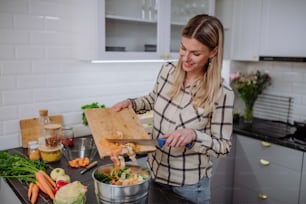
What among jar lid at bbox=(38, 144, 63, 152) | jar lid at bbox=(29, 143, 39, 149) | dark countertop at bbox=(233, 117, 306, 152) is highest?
jar lid at bbox=(38, 144, 63, 152)

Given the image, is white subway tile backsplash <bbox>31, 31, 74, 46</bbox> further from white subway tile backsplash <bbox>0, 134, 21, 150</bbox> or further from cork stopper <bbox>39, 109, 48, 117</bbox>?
white subway tile backsplash <bbox>0, 134, 21, 150</bbox>

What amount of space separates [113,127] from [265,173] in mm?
1455

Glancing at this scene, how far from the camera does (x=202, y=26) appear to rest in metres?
1.32

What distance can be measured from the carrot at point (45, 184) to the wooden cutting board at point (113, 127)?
0.94 ft

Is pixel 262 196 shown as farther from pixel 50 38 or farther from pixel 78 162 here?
pixel 50 38

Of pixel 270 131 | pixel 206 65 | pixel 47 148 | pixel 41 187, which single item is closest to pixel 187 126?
pixel 206 65

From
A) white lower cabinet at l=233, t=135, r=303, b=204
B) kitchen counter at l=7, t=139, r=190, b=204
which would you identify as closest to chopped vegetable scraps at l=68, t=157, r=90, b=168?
kitchen counter at l=7, t=139, r=190, b=204

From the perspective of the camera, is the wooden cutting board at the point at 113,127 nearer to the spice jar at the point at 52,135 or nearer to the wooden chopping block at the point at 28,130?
the spice jar at the point at 52,135

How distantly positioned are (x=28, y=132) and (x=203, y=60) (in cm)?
124

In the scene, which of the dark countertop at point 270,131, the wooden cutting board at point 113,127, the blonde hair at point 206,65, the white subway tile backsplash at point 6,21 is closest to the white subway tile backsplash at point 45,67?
the white subway tile backsplash at point 6,21

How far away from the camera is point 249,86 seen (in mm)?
2693

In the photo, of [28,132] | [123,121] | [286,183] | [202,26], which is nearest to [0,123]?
[28,132]

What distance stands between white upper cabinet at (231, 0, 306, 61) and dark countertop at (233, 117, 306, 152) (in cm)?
60

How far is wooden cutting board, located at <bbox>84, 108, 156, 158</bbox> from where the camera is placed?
4.30ft
